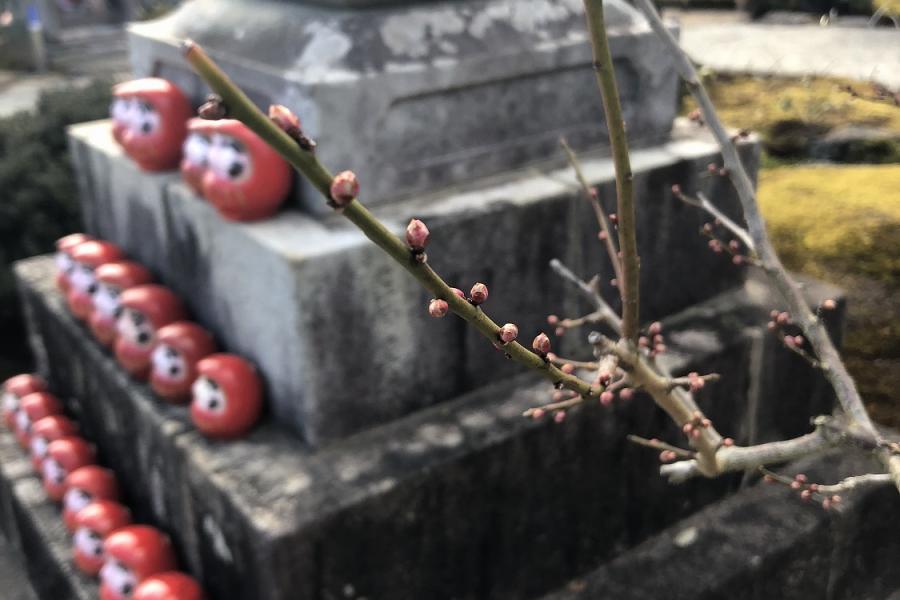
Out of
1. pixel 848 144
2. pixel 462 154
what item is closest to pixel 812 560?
pixel 462 154

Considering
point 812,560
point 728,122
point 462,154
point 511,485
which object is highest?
point 462,154

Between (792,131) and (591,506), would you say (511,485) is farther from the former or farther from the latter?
(792,131)

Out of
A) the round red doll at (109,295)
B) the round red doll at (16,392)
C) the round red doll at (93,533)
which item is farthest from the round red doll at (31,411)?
the round red doll at (93,533)

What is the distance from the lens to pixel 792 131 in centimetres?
434

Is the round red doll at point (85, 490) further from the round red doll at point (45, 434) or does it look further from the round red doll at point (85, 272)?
the round red doll at point (85, 272)

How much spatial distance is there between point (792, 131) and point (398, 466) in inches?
113

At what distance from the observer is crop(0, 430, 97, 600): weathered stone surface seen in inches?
109

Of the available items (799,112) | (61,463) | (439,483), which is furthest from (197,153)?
(799,112)

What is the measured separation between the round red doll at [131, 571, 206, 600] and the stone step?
1.9 inches

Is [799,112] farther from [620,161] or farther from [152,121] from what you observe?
[620,161]

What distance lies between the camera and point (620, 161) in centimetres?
123

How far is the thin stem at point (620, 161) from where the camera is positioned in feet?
3.66

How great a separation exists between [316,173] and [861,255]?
9.19 feet

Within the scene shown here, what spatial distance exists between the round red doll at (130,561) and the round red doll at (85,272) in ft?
2.49
